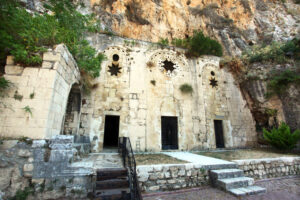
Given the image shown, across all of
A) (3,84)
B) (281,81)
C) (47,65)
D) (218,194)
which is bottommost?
(218,194)

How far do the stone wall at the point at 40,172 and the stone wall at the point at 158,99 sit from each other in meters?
3.47

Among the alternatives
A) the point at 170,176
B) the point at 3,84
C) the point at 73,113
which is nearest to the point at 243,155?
the point at 170,176

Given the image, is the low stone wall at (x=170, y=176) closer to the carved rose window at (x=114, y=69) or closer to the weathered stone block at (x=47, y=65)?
the weathered stone block at (x=47, y=65)

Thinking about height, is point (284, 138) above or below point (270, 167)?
above

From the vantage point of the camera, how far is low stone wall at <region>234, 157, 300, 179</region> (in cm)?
490

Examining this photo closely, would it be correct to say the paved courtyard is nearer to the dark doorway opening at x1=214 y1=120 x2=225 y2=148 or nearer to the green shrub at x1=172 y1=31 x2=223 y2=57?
the dark doorway opening at x1=214 y1=120 x2=225 y2=148

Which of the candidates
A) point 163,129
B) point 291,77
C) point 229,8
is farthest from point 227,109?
point 229,8

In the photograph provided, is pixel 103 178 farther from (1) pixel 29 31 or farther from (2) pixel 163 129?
(2) pixel 163 129

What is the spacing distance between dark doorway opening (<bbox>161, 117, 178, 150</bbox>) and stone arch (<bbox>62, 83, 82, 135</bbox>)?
14.4 ft

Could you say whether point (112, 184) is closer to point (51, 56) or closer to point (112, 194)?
point (112, 194)

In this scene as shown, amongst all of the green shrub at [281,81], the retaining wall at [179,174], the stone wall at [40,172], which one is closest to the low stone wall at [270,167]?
the retaining wall at [179,174]

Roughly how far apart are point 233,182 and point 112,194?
317cm

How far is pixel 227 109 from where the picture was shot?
953 cm

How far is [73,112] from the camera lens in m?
6.62
